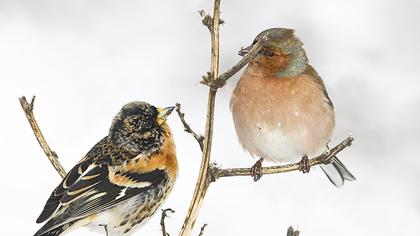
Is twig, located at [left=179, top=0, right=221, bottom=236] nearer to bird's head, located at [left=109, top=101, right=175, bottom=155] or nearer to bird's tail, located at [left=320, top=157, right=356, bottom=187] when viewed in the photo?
bird's head, located at [left=109, top=101, right=175, bottom=155]

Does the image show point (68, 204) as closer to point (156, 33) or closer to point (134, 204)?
point (134, 204)

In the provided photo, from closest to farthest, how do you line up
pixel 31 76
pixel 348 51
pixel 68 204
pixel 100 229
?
pixel 68 204 < pixel 100 229 < pixel 31 76 < pixel 348 51

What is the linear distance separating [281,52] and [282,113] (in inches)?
15.6

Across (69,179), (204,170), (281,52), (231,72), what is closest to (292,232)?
(204,170)

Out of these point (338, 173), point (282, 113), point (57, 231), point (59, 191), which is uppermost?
point (282, 113)

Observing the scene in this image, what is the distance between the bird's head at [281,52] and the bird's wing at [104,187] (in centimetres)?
92

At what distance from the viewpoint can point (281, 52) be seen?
3838mm

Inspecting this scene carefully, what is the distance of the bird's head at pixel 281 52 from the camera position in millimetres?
3756

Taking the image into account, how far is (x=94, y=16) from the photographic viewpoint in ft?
32.1

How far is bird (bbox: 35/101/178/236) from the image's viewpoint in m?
2.91

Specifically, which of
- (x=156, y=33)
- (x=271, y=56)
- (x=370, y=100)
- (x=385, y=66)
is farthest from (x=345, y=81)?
(x=271, y=56)

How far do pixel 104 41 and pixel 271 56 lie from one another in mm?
5658

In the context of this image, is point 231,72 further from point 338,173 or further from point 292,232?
point 338,173

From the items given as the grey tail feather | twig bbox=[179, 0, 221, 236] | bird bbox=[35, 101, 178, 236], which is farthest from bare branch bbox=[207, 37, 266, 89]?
the grey tail feather
